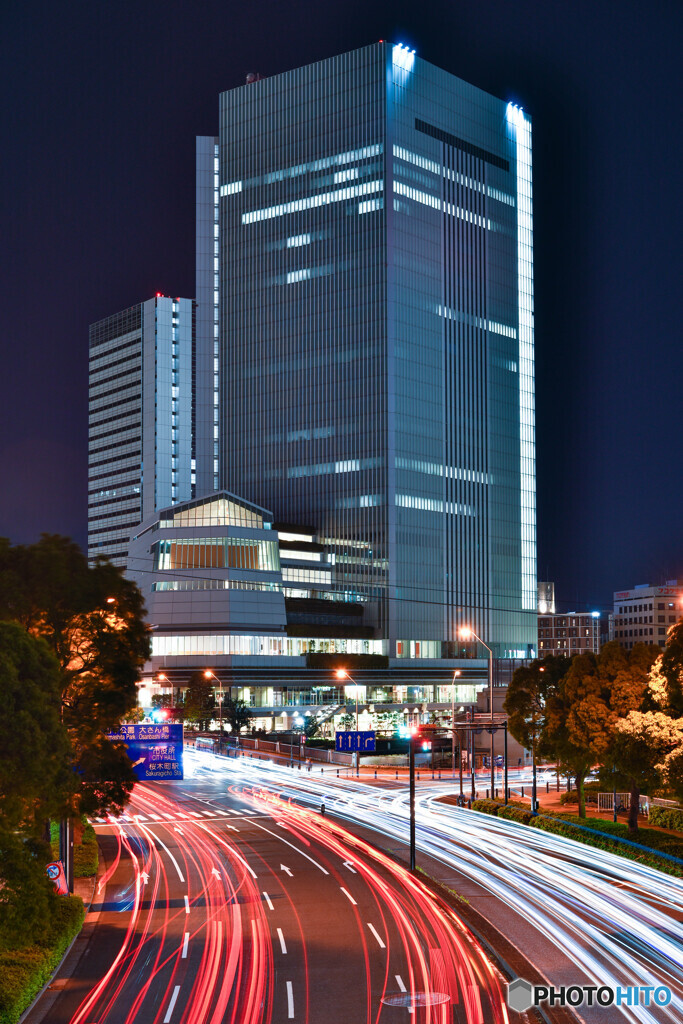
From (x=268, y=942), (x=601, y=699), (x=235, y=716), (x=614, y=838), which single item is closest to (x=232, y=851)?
(x=614, y=838)

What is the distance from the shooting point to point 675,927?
131 feet

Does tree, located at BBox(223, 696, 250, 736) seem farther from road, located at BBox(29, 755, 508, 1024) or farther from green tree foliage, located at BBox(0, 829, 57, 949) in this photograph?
green tree foliage, located at BBox(0, 829, 57, 949)

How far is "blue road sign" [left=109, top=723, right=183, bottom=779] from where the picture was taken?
60.2 meters

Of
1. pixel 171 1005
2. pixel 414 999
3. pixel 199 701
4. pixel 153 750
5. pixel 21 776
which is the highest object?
pixel 21 776

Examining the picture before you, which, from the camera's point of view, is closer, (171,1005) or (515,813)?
(171,1005)

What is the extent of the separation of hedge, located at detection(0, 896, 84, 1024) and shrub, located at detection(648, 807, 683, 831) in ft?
120

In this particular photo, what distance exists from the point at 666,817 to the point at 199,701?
87.7 meters

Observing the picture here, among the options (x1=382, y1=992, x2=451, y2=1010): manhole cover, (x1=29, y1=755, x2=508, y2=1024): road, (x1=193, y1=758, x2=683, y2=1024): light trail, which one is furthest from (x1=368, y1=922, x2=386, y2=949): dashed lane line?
(x1=382, y1=992, x2=451, y2=1010): manhole cover

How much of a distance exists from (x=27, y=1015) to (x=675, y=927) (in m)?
22.3

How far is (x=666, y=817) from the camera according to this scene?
65938 mm

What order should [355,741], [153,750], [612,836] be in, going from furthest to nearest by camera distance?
[355,741], [153,750], [612,836]

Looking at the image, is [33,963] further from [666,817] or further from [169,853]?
[666,817]

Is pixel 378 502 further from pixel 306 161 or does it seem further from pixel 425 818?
pixel 425 818

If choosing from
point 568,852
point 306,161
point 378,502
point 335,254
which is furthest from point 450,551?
point 568,852
